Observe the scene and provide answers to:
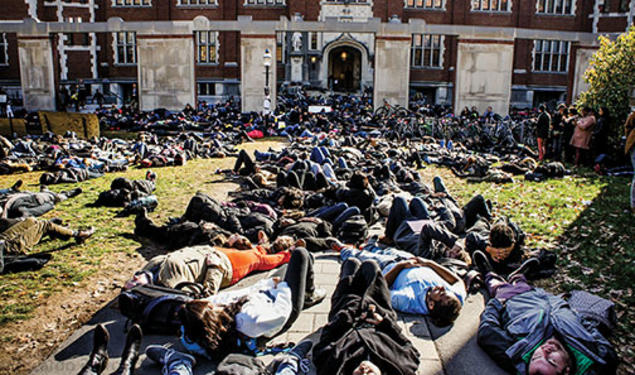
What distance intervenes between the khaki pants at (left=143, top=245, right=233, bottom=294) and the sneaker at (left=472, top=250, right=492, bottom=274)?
3.31 meters

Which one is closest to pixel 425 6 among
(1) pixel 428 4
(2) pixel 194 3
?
(1) pixel 428 4

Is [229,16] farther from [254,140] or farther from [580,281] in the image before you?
[580,281]

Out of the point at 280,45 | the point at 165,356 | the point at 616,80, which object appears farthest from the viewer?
the point at 280,45

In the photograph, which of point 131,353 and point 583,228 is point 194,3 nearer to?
point 583,228

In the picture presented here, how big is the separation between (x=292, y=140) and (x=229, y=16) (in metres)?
23.8

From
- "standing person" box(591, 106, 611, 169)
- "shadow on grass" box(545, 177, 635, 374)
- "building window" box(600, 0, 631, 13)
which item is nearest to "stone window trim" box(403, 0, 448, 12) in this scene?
"building window" box(600, 0, 631, 13)

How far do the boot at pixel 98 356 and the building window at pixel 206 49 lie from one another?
1512 inches

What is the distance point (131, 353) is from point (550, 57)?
42868 millimetres

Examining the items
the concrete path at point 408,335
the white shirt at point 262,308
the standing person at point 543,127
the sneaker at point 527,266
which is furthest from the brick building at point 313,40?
the white shirt at point 262,308

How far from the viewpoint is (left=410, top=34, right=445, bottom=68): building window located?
40.2 metres

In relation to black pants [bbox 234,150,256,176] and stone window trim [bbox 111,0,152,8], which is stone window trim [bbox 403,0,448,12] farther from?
black pants [bbox 234,150,256,176]

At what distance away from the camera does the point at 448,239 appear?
22.6ft

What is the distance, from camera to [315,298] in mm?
5840

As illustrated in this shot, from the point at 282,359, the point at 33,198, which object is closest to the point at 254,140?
the point at 33,198
